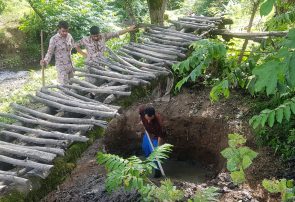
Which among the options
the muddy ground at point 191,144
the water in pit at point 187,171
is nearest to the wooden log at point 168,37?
the muddy ground at point 191,144

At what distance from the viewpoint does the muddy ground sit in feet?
18.4

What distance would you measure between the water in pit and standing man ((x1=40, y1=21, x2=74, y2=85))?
9.43 ft

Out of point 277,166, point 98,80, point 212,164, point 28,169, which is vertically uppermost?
point 98,80

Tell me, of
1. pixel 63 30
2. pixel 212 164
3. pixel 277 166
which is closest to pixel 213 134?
pixel 212 164

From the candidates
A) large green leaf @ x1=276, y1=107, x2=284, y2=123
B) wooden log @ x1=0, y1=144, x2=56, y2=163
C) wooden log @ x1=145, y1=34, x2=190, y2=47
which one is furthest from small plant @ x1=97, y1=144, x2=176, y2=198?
wooden log @ x1=145, y1=34, x2=190, y2=47

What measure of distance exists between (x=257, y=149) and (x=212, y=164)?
1478 millimetres

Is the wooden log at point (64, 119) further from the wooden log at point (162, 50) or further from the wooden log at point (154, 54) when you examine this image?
the wooden log at point (162, 50)

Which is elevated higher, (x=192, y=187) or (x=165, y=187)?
(x=165, y=187)

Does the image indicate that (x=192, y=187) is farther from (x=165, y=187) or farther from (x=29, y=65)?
(x=29, y=65)

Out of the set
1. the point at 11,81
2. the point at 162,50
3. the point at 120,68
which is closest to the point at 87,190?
the point at 120,68

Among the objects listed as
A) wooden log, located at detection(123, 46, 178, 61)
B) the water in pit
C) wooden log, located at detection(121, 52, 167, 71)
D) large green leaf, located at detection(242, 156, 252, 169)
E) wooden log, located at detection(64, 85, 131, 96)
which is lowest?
the water in pit

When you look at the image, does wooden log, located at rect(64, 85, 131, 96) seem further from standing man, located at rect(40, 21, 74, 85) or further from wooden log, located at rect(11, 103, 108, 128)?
standing man, located at rect(40, 21, 74, 85)

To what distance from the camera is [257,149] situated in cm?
635

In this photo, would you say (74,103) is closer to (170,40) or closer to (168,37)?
(170,40)
